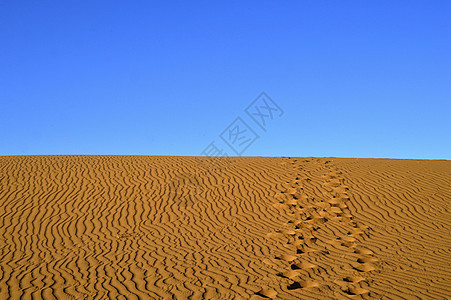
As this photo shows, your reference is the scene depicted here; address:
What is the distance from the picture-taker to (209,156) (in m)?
21.0

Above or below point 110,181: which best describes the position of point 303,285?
below

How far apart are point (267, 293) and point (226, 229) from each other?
4.45 m

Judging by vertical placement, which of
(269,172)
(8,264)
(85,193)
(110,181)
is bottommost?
(8,264)

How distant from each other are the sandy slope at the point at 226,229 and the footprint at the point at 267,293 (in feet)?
0.05

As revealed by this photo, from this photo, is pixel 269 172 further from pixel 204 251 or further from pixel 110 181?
pixel 204 251

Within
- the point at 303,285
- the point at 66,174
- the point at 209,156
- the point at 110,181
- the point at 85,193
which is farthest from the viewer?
the point at 209,156

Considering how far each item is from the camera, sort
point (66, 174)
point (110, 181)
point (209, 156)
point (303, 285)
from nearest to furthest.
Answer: point (303, 285)
point (110, 181)
point (66, 174)
point (209, 156)

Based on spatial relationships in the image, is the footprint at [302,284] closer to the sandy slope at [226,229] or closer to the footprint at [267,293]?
the sandy slope at [226,229]

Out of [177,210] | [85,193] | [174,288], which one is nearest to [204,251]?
[174,288]

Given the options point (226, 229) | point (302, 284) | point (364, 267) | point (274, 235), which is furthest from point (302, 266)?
point (226, 229)

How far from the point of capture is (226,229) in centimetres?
1029

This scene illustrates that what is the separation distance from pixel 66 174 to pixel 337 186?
1065cm

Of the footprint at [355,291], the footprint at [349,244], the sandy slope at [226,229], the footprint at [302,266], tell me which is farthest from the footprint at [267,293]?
the footprint at [349,244]

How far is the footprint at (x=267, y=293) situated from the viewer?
581 centimetres
